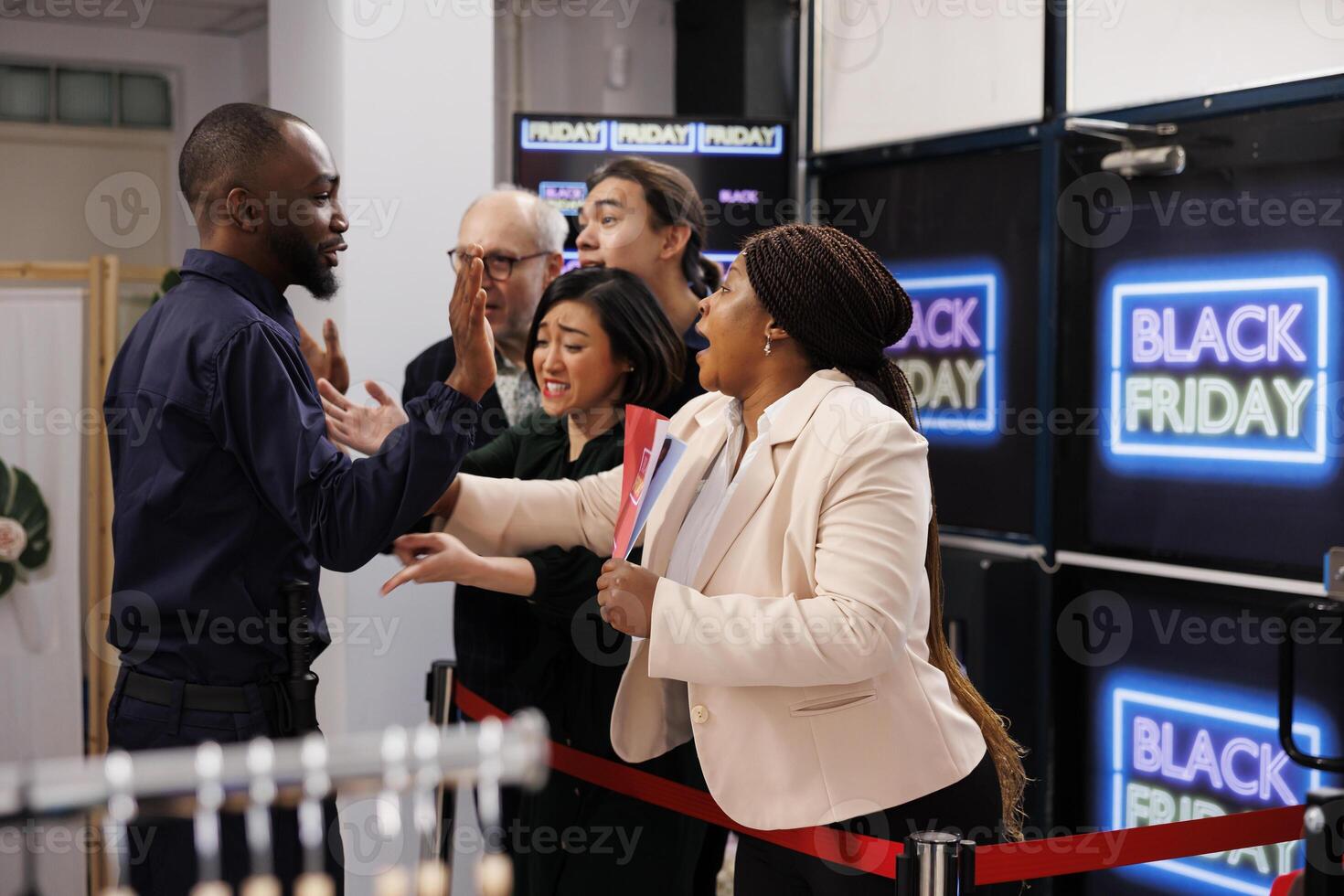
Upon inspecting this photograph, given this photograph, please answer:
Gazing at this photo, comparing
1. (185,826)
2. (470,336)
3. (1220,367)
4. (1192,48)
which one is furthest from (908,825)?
(1192,48)

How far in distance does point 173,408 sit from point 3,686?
3.10 meters

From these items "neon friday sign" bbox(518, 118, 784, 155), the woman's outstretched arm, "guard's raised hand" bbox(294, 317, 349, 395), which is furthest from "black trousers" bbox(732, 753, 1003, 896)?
"neon friday sign" bbox(518, 118, 784, 155)

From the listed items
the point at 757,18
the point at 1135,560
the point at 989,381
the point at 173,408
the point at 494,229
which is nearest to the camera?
the point at 173,408

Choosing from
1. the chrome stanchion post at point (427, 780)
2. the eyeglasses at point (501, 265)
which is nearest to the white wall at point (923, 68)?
the eyeglasses at point (501, 265)

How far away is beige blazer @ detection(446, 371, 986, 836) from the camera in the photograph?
199 cm

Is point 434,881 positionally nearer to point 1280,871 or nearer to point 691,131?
point 1280,871

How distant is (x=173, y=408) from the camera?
6.96 feet

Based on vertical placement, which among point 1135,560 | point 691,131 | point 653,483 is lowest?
point 1135,560

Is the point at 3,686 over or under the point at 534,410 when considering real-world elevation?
under

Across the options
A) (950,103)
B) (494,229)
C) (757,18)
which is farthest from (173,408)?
(757,18)

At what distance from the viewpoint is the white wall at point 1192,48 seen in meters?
3.53

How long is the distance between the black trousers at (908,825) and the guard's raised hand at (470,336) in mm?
890

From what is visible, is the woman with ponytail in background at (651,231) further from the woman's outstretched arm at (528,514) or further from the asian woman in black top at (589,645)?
the woman's outstretched arm at (528,514)

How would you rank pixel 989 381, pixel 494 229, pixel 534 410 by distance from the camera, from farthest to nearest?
1. pixel 989 381
2. pixel 494 229
3. pixel 534 410
